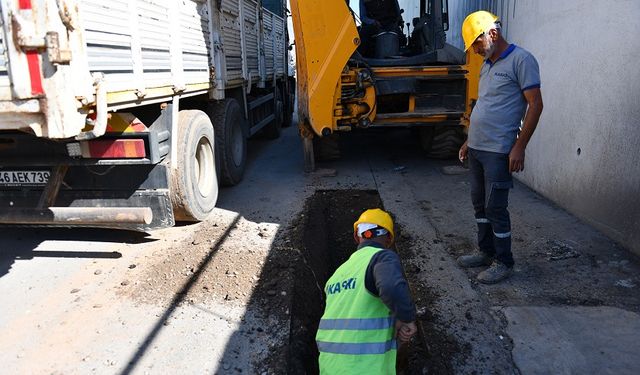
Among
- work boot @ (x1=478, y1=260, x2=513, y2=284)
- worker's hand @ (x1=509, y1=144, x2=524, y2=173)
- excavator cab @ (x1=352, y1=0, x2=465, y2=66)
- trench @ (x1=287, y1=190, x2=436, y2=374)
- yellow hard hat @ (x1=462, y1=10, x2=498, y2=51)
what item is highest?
excavator cab @ (x1=352, y1=0, x2=465, y2=66)

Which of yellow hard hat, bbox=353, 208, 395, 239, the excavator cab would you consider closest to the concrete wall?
the excavator cab

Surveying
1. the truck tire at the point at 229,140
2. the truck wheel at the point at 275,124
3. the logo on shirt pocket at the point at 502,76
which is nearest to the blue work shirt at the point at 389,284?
the logo on shirt pocket at the point at 502,76

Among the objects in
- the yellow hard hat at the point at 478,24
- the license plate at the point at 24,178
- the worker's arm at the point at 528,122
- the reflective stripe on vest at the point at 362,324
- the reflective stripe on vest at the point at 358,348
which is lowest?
the reflective stripe on vest at the point at 358,348

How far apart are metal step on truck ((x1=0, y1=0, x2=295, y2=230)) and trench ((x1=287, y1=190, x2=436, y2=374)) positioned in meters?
1.20

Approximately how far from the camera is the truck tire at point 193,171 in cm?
464

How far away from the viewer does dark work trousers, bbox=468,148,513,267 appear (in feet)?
11.5

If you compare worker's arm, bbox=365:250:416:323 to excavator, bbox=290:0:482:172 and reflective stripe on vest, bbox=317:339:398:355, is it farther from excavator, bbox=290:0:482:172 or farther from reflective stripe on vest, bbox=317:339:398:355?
excavator, bbox=290:0:482:172

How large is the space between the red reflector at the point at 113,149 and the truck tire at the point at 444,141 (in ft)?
16.6

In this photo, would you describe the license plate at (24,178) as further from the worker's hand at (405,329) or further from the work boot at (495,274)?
the work boot at (495,274)

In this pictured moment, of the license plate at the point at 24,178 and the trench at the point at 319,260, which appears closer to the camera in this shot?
the trench at the point at 319,260

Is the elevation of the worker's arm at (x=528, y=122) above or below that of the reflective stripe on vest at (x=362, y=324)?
above

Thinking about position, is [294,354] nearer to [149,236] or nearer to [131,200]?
[131,200]

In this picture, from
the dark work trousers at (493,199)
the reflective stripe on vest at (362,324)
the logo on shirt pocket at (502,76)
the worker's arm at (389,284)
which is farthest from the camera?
the dark work trousers at (493,199)

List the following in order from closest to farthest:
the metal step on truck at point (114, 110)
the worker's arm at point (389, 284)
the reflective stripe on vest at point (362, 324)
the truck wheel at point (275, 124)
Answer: the worker's arm at point (389, 284) → the reflective stripe on vest at point (362, 324) → the metal step on truck at point (114, 110) → the truck wheel at point (275, 124)
